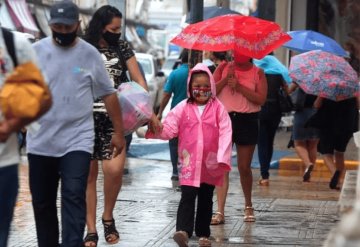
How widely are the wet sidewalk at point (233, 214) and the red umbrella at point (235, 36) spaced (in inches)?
67.3

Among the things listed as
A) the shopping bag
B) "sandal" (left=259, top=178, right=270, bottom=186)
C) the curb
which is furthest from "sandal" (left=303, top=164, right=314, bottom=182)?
the shopping bag

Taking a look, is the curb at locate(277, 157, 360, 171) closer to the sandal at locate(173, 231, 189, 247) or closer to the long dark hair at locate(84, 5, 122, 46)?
the sandal at locate(173, 231, 189, 247)

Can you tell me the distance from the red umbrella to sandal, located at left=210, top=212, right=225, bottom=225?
157cm

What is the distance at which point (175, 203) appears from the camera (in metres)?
12.0

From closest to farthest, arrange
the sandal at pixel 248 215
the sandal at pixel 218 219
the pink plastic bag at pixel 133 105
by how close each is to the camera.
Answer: the pink plastic bag at pixel 133 105 → the sandal at pixel 218 219 → the sandal at pixel 248 215

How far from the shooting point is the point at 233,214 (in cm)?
1122

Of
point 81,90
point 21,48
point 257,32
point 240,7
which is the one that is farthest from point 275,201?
point 240,7

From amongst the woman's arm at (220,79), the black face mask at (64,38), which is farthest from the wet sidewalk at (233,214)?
the black face mask at (64,38)

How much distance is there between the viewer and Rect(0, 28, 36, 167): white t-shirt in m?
5.64

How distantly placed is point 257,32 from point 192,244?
8.31 feet

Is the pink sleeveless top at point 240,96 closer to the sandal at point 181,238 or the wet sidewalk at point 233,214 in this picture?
the wet sidewalk at point 233,214

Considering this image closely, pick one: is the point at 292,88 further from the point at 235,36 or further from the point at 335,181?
the point at 235,36

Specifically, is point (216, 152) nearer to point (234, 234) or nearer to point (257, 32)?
point (234, 234)

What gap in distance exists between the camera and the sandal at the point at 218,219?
10352mm
